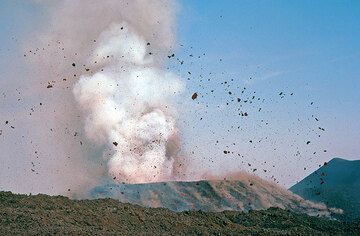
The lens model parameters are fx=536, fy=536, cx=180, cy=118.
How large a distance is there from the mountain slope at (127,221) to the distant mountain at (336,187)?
74.4 ft

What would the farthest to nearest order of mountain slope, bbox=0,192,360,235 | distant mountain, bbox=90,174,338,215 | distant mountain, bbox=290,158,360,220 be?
1. distant mountain, bbox=290,158,360,220
2. distant mountain, bbox=90,174,338,215
3. mountain slope, bbox=0,192,360,235

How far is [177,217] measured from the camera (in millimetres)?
24281

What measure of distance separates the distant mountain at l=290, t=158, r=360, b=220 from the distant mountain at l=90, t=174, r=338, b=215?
5425 millimetres

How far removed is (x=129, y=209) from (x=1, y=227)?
6.24m

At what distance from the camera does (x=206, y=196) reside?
45.4 meters

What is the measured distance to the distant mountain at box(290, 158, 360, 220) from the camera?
53.7 meters

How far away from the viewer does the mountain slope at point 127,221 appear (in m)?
20.9

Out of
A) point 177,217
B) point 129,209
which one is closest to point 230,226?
point 177,217

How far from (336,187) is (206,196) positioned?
73.2 feet

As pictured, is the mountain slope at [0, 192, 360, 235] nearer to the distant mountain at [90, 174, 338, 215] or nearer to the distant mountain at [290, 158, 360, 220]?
the distant mountain at [90, 174, 338, 215]

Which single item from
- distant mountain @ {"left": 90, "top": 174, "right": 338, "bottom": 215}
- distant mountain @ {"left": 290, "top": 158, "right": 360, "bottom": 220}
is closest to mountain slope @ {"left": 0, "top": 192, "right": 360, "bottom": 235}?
distant mountain @ {"left": 90, "top": 174, "right": 338, "bottom": 215}

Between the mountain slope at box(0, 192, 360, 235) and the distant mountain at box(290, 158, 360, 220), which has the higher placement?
the distant mountain at box(290, 158, 360, 220)

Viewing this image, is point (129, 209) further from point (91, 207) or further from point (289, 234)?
point (289, 234)

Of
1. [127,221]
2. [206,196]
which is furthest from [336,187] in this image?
[127,221]
